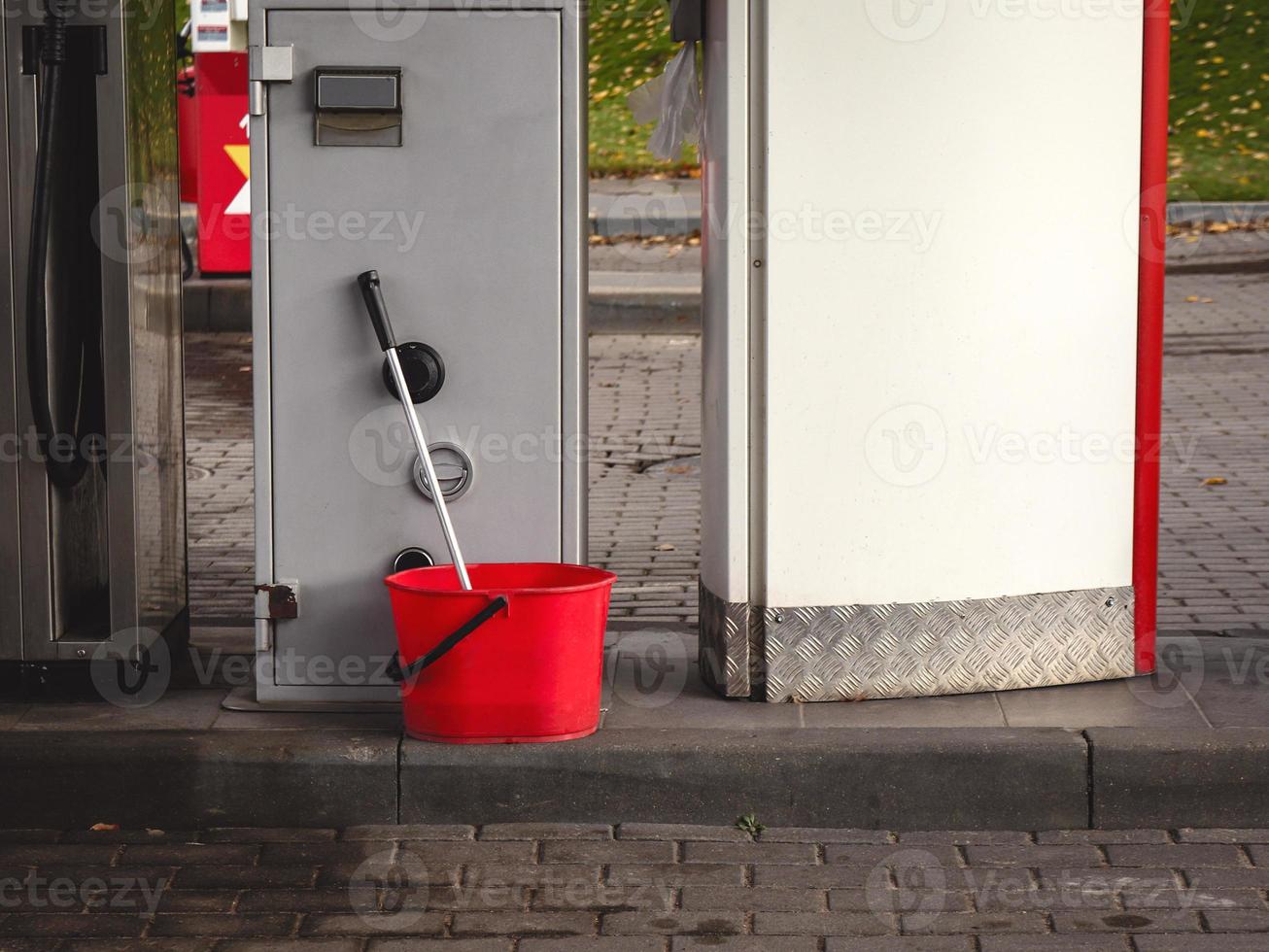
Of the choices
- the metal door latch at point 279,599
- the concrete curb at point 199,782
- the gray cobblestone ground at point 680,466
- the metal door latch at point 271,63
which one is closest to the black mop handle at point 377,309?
the metal door latch at point 271,63

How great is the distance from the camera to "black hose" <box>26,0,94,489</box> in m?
4.35

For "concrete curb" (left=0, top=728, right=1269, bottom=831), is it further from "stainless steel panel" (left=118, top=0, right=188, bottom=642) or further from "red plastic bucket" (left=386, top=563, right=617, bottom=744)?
"stainless steel panel" (left=118, top=0, right=188, bottom=642)

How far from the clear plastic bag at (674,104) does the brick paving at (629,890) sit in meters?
1.84

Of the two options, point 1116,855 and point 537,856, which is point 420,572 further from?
point 1116,855

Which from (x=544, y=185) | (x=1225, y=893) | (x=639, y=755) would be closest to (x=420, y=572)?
(x=639, y=755)

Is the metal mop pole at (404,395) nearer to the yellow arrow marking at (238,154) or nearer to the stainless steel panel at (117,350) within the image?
the stainless steel panel at (117,350)

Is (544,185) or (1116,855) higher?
(544,185)

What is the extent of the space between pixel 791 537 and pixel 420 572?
0.92 m

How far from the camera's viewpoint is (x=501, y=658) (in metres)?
4.12

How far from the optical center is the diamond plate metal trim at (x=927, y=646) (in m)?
4.52

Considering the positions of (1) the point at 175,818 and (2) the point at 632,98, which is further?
(2) the point at 632,98

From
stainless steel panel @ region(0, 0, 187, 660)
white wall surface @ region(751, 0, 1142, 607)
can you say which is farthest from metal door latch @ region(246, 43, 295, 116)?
white wall surface @ region(751, 0, 1142, 607)

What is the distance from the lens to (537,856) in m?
4.04

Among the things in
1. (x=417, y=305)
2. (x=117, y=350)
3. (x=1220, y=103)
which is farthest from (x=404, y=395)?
(x=1220, y=103)
